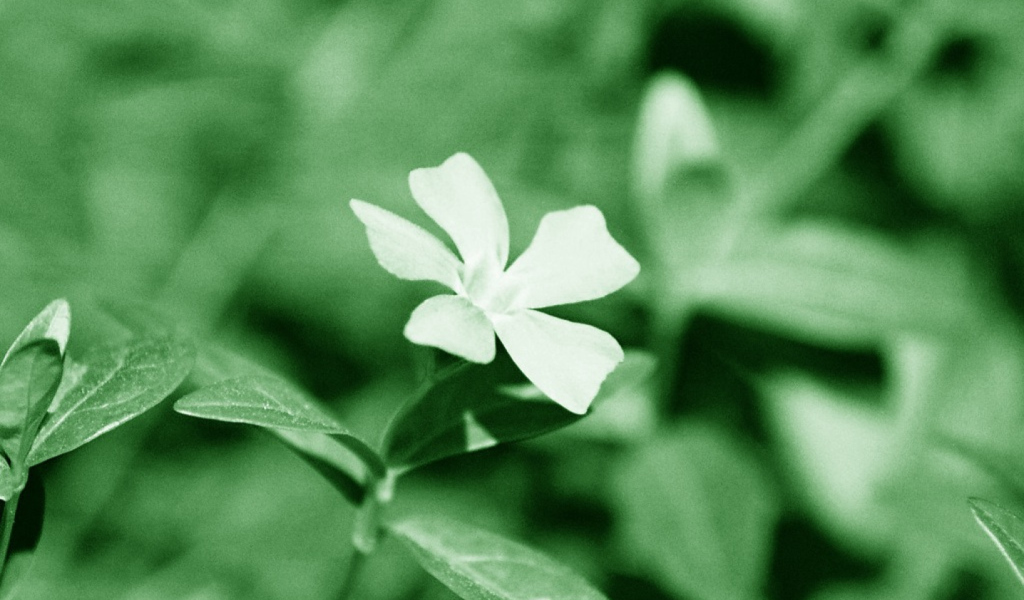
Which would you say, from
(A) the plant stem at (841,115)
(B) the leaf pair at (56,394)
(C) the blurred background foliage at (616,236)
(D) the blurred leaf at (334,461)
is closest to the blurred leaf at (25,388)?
(B) the leaf pair at (56,394)

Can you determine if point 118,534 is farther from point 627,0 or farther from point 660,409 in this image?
point 627,0

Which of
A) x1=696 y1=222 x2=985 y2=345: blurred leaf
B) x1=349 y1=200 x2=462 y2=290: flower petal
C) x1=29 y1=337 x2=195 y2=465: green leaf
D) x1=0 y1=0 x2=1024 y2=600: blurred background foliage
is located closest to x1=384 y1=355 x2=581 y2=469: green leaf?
x1=349 y1=200 x2=462 y2=290: flower petal

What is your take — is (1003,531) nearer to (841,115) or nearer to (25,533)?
(25,533)

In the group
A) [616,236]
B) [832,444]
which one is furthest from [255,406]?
[832,444]

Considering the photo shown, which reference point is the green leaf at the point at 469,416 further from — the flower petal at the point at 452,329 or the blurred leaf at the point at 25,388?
the blurred leaf at the point at 25,388

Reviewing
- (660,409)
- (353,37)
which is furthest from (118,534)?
(353,37)

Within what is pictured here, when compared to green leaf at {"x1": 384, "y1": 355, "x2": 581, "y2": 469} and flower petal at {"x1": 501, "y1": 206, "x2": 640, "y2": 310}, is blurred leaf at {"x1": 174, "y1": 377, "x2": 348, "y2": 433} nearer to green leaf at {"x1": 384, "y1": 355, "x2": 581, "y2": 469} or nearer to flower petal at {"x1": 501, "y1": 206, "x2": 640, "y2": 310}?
green leaf at {"x1": 384, "y1": 355, "x2": 581, "y2": 469}
